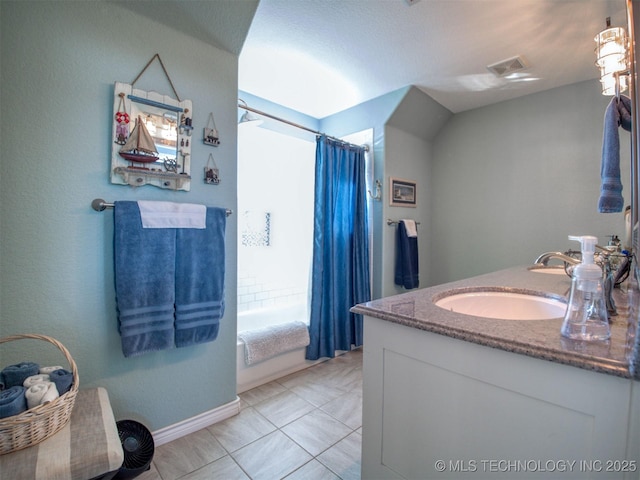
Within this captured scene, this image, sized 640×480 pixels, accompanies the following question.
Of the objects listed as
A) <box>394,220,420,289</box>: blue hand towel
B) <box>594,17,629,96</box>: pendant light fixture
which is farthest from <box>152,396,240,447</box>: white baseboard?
<box>594,17,629,96</box>: pendant light fixture

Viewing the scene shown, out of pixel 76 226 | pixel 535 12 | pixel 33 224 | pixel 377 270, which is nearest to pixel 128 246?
pixel 76 226

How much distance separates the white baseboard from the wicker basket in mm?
671

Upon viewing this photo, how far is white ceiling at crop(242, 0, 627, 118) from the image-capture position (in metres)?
1.66

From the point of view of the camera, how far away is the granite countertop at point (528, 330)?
65 cm

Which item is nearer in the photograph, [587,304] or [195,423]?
[587,304]

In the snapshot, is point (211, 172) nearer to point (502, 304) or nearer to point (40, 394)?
point (40, 394)

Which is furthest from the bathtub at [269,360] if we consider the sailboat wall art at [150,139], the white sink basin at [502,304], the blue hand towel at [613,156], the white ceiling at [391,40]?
the blue hand towel at [613,156]

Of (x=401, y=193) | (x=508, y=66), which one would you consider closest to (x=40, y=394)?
(x=401, y=193)

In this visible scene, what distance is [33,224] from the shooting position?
1.21 meters

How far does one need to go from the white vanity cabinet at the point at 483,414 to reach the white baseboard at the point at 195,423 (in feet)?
3.22

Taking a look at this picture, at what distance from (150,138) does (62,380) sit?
41.0 inches

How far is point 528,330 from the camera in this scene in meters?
0.82

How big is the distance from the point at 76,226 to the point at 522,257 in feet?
11.1

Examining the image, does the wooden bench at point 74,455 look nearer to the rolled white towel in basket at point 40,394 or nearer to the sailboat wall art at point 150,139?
the rolled white towel in basket at point 40,394
